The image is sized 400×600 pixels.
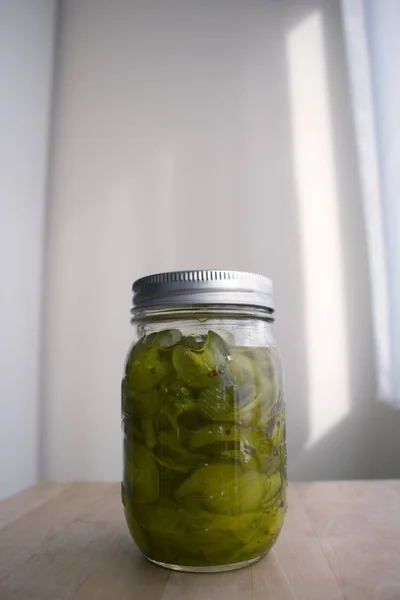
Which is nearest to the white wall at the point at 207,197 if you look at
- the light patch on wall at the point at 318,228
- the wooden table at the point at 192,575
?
the light patch on wall at the point at 318,228

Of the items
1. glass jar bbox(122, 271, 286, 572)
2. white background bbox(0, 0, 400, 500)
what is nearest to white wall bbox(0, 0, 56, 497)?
white background bbox(0, 0, 400, 500)

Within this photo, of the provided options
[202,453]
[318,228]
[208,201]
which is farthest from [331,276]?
[202,453]

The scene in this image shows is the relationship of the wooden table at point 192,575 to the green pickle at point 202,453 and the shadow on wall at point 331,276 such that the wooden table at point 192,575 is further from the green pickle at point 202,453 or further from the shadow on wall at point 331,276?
the shadow on wall at point 331,276

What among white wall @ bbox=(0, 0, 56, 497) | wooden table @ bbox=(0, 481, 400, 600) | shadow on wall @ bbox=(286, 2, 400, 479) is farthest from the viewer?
shadow on wall @ bbox=(286, 2, 400, 479)

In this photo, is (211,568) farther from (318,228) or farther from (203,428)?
(318,228)

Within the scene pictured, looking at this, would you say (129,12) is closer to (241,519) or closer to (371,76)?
(371,76)

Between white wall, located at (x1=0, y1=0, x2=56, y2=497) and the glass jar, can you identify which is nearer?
the glass jar

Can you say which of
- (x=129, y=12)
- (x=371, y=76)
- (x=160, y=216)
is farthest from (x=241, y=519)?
(x=129, y=12)

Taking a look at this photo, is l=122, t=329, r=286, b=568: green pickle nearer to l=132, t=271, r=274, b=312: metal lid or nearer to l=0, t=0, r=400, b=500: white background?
l=132, t=271, r=274, b=312: metal lid
